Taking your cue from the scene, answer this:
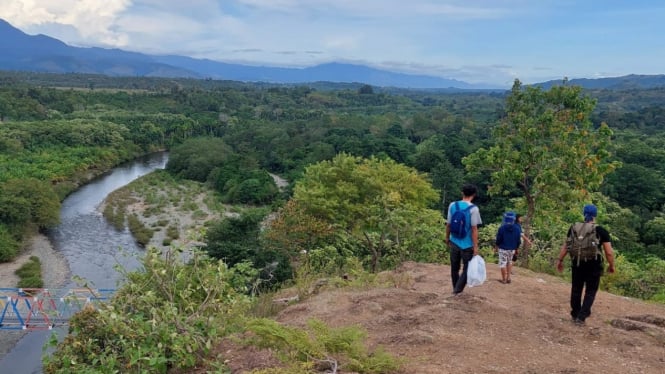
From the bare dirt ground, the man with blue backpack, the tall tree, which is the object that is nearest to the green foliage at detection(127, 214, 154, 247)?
the tall tree

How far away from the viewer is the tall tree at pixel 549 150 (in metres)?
9.51

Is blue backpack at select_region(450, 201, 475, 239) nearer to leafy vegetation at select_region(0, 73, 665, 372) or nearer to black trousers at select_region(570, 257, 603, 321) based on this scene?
black trousers at select_region(570, 257, 603, 321)

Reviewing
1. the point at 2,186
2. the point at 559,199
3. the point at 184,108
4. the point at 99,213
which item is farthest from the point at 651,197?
the point at 184,108

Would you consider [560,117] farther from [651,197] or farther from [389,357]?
[651,197]

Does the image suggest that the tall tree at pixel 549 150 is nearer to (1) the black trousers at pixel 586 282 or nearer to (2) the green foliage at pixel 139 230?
(1) the black trousers at pixel 586 282

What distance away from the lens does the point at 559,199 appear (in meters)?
9.88

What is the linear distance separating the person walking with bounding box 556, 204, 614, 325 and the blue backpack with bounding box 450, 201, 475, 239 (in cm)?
110

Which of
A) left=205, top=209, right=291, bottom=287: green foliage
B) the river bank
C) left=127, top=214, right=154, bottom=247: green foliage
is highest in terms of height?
left=205, top=209, right=291, bottom=287: green foliage

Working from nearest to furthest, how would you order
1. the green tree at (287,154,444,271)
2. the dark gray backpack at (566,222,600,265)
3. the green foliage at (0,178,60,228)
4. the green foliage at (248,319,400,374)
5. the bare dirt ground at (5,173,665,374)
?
Result: the green foliage at (248,319,400,374)
the bare dirt ground at (5,173,665,374)
the dark gray backpack at (566,222,600,265)
the green tree at (287,154,444,271)
the green foliage at (0,178,60,228)

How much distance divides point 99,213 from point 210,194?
960cm

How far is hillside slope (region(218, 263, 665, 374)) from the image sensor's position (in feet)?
15.2

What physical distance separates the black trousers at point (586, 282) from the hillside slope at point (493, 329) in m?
0.16

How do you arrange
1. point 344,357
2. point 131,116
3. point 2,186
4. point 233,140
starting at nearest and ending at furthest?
point 344,357 < point 2,186 < point 233,140 < point 131,116

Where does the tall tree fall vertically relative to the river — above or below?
above
